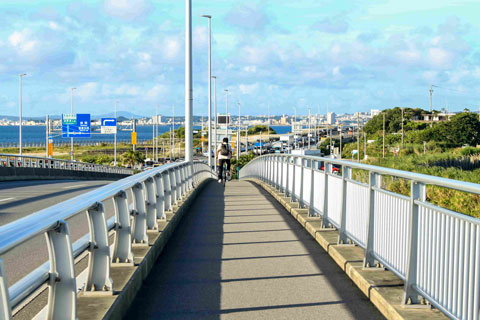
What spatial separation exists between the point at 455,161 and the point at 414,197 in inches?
1201

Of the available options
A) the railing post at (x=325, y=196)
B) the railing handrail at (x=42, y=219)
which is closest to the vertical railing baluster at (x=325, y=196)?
the railing post at (x=325, y=196)

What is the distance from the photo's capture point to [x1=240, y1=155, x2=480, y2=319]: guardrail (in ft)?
16.3

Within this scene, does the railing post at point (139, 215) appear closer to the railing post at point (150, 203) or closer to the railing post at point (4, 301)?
the railing post at point (150, 203)

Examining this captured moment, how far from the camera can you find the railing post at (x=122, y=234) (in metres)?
7.36

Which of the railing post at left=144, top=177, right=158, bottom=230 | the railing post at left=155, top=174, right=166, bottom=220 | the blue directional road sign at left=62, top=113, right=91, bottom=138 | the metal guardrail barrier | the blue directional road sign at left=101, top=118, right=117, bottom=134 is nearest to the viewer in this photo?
the railing post at left=144, top=177, right=158, bottom=230

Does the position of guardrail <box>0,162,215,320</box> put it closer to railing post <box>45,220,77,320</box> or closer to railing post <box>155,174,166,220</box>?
railing post <box>45,220,77,320</box>

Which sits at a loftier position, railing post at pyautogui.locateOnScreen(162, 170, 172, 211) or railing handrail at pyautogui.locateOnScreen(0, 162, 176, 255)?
railing handrail at pyautogui.locateOnScreen(0, 162, 176, 255)

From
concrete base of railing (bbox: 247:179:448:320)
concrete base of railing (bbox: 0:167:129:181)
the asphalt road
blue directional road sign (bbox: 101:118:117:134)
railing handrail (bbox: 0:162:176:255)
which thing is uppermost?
blue directional road sign (bbox: 101:118:117:134)

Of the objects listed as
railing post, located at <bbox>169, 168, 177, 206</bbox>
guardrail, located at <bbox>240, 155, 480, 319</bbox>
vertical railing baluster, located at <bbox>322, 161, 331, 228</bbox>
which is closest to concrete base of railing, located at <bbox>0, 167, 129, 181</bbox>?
railing post, located at <bbox>169, 168, 177, 206</bbox>

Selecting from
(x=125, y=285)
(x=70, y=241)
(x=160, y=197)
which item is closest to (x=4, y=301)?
(x=70, y=241)

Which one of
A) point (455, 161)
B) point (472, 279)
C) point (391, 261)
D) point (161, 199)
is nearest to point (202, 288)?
point (391, 261)

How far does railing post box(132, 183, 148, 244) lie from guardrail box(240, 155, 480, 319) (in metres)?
2.89

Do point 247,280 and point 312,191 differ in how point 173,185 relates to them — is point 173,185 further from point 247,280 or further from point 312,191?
point 247,280

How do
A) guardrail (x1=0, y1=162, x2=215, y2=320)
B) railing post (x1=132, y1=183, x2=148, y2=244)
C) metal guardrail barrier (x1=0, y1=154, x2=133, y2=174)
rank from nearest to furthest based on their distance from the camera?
guardrail (x1=0, y1=162, x2=215, y2=320) < railing post (x1=132, y1=183, x2=148, y2=244) < metal guardrail barrier (x1=0, y1=154, x2=133, y2=174)
